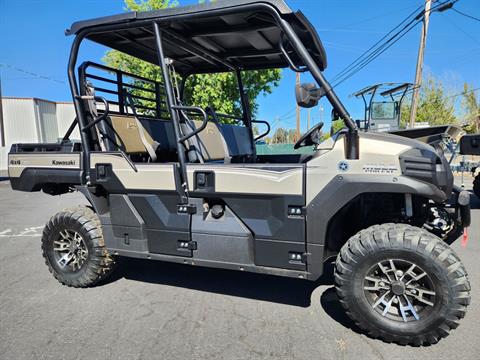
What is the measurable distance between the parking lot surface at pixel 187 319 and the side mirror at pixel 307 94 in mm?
1877

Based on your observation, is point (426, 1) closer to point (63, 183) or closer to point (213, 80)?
point (213, 80)

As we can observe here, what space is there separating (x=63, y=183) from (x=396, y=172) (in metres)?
3.31

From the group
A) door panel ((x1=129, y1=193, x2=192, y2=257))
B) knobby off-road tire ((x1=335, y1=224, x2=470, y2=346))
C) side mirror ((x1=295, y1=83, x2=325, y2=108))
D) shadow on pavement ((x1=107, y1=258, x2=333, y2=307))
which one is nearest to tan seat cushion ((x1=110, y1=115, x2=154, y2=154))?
door panel ((x1=129, y1=193, x2=192, y2=257))

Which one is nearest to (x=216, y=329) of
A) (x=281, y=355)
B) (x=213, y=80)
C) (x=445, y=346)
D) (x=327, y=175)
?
(x=281, y=355)

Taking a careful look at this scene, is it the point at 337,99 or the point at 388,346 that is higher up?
the point at 337,99

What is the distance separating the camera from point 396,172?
270 cm

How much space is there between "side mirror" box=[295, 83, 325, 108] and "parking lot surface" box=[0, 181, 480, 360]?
188 cm

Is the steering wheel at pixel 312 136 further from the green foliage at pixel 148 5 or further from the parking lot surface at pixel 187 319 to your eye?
the green foliage at pixel 148 5

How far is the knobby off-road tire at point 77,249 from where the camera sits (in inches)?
149

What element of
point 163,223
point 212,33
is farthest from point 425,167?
point 212,33

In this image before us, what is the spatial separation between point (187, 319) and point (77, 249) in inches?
62.4

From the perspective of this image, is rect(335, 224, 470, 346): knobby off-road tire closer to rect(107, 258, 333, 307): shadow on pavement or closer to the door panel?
rect(107, 258, 333, 307): shadow on pavement

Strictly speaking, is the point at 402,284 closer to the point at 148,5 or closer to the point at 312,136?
the point at 312,136

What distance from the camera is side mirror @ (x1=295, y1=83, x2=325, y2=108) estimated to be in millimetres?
2750
